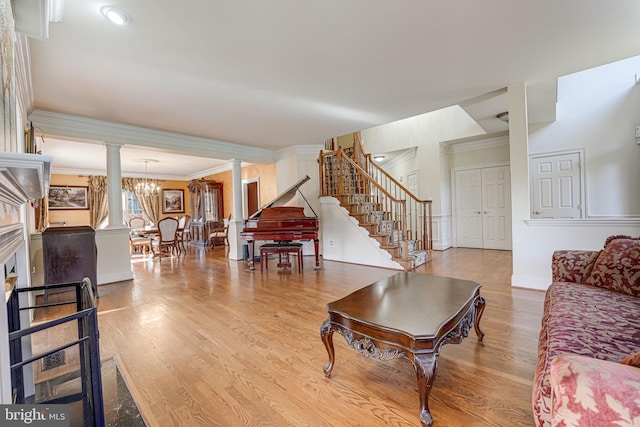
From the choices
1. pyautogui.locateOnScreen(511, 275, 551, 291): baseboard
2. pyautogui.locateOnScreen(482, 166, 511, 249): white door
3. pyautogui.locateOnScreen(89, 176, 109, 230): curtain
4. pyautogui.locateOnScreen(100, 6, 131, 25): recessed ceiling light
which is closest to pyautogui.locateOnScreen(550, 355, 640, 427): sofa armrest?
pyautogui.locateOnScreen(100, 6, 131, 25): recessed ceiling light

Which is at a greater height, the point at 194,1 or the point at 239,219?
the point at 194,1

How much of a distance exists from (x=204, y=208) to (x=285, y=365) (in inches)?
297

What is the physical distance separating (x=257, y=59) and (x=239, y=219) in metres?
4.07

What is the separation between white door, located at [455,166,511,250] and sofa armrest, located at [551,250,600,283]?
4488 mm

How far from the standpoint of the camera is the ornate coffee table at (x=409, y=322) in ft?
4.35

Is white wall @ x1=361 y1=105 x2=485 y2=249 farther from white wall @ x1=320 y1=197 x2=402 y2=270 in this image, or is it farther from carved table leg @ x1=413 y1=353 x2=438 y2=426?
carved table leg @ x1=413 y1=353 x2=438 y2=426

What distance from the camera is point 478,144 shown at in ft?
21.2

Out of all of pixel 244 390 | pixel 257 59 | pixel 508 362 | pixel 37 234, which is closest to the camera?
pixel 244 390

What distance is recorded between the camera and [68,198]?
313 inches

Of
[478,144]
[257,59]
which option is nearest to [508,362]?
[257,59]

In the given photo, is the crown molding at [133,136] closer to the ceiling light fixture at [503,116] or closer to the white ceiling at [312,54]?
the white ceiling at [312,54]

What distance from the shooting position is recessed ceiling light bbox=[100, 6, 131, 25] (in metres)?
1.92

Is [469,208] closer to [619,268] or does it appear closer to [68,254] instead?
[619,268]

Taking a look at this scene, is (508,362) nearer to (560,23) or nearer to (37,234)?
(560,23)
